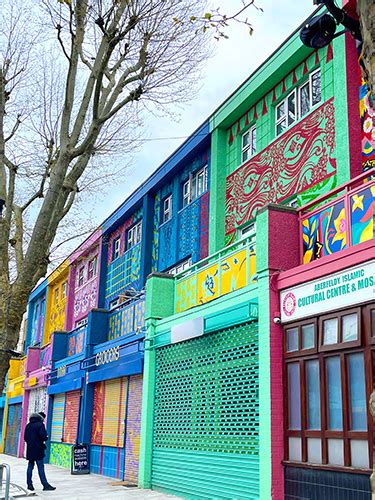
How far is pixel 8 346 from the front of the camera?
328 inches

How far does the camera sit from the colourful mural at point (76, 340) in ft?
67.3

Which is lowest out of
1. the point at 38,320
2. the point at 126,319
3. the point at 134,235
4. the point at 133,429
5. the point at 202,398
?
the point at 133,429

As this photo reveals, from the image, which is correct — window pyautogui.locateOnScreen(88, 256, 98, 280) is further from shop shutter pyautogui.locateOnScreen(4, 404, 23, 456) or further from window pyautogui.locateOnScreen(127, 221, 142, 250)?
shop shutter pyautogui.locateOnScreen(4, 404, 23, 456)

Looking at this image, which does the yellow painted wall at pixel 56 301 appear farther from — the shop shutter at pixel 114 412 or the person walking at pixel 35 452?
the person walking at pixel 35 452

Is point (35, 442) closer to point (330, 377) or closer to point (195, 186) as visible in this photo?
point (330, 377)

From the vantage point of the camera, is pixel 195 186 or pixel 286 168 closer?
pixel 286 168

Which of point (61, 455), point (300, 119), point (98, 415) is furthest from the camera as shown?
point (61, 455)

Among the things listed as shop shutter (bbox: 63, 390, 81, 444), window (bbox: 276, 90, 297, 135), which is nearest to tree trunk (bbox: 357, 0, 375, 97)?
window (bbox: 276, 90, 297, 135)

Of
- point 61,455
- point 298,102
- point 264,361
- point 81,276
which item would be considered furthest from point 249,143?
point 81,276

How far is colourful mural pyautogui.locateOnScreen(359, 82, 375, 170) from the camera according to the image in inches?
417


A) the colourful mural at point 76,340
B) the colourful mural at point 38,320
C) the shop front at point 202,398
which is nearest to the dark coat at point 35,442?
the shop front at point 202,398

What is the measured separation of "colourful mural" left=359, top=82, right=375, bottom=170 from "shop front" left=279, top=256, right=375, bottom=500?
2.75 meters

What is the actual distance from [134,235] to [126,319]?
440 centimetres

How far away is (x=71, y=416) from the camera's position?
794 inches
